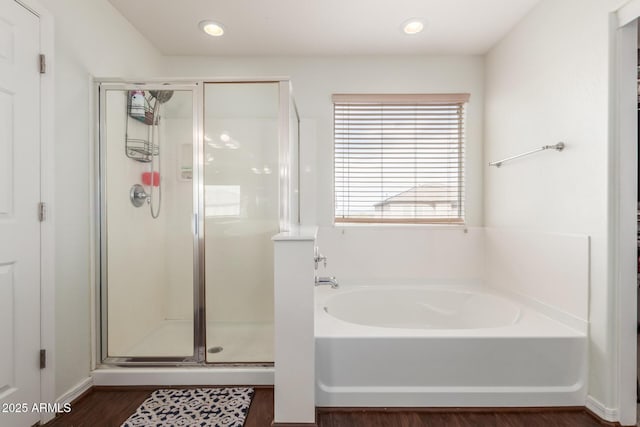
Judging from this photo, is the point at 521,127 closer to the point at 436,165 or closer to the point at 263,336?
the point at 436,165

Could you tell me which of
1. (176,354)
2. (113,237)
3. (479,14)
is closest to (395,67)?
(479,14)

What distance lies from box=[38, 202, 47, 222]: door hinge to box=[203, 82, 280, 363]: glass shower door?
0.74m

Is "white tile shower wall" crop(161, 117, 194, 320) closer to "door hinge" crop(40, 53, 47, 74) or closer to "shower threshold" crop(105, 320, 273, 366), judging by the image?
"shower threshold" crop(105, 320, 273, 366)

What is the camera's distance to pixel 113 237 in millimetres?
1987

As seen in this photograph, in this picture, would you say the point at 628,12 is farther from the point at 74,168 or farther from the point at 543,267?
the point at 74,168

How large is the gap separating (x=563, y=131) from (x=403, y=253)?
1343 millimetres

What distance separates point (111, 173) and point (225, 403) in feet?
4.90

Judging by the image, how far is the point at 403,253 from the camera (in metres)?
2.66

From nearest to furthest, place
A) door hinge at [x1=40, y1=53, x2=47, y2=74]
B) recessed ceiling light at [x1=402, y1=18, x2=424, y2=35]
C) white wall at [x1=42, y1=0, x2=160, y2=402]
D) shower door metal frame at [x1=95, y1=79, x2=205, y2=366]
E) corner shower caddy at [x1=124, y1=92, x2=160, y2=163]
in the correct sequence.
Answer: door hinge at [x1=40, y1=53, x2=47, y2=74] → white wall at [x1=42, y1=0, x2=160, y2=402] → shower door metal frame at [x1=95, y1=79, x2=205, y2=366] → corner shower caddy at [x1=124, y1=92, x2=160, y2=163] → recessed ceiling light at [x1=402, y1=18, x2=424, y2=35]

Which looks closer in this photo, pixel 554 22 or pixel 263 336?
pixel 554 22

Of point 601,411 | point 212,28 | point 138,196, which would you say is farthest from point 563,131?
point 138,196

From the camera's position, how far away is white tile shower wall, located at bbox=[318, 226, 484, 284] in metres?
2.65

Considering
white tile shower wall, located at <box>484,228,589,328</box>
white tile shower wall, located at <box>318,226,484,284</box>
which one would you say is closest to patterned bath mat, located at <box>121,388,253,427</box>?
white tile shower wall, located at <box>318,226,484,284</box>

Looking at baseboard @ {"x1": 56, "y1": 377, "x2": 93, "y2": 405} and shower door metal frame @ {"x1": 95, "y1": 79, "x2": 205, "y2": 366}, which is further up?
shower door metal frame @ {"x1": 95, "y1": 79, "x2": 205, "y2": 366}
